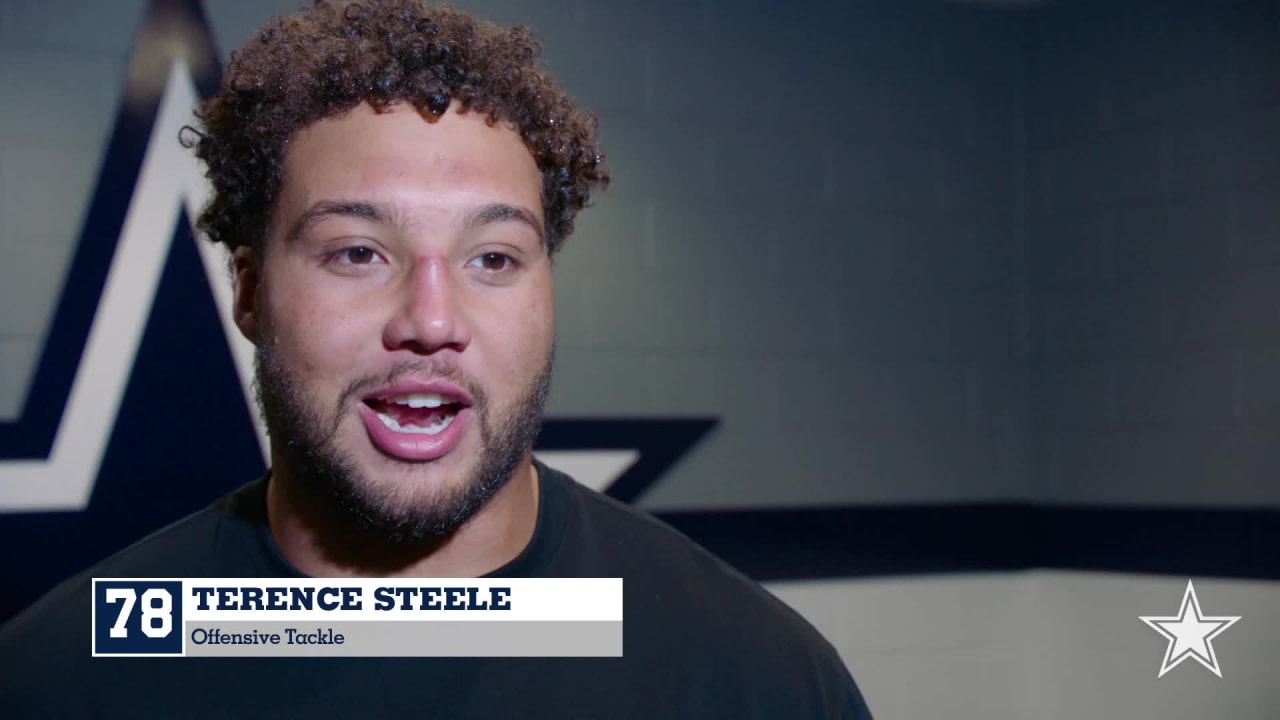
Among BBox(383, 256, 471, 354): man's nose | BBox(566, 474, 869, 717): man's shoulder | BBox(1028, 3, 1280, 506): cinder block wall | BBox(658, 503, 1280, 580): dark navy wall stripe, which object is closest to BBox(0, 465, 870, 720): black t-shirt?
BBox(566, 474, 869, 717): man's shoulder

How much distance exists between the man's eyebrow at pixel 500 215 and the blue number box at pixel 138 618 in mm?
496

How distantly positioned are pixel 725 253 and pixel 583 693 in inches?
59.7

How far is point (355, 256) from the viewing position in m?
1.10

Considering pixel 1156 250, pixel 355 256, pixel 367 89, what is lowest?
pixel 355 256

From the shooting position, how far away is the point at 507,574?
118 centimetres

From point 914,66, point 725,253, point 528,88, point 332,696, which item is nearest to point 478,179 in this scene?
point 528,88

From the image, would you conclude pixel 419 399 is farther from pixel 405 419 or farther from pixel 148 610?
pixel 148 610

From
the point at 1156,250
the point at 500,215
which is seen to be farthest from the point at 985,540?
the point at 500,215

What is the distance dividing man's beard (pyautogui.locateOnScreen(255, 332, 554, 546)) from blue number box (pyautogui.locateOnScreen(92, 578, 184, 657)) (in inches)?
7.5

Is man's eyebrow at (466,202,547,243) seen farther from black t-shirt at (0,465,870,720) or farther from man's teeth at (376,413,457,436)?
black t-shirt at (0,465,870,720)

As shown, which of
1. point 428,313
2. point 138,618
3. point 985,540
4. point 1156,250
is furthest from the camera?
point 985,540

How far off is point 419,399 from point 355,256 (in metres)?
0.15

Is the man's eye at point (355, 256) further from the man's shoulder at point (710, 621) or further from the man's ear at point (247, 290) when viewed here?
the man's shoulder at point (710, 621)

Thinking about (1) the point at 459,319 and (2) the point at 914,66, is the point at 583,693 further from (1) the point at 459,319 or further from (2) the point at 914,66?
(2) the point at 914,66
